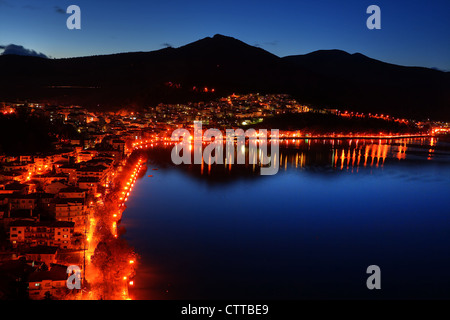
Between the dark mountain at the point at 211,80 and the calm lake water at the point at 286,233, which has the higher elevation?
the dark mountain at the point at 211,80

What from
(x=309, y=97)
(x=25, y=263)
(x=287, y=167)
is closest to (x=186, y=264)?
(x=25, y=263)

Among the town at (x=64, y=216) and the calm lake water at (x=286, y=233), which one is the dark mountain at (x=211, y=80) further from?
the calm lake water at (x=286, y=233)

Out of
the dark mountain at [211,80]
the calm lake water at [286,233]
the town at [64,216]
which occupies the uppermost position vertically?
the dark mountain at [211,80]

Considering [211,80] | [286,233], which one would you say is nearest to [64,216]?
[286,233]

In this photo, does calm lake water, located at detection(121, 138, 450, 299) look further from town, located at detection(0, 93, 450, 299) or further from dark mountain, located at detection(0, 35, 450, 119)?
dark mountain, located at detection(0, 35, 450, 119)

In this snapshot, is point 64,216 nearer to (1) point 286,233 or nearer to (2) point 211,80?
(1) point 286,233

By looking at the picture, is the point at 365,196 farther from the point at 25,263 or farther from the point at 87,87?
the point at 87,87

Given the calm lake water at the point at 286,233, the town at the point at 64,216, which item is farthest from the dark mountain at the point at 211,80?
the calm lake water at the point at 286,233
